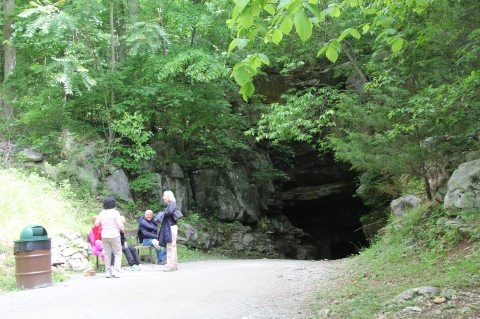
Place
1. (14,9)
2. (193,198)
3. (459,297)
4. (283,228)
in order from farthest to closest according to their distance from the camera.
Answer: (283,228) → (193,198) → (14,9) → (459,297)

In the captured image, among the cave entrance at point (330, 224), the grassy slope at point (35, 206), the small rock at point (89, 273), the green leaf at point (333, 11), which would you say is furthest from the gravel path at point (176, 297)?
the cave entrance at point (330, 224)

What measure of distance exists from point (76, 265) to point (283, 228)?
16012 millimetres

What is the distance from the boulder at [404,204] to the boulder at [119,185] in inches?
365

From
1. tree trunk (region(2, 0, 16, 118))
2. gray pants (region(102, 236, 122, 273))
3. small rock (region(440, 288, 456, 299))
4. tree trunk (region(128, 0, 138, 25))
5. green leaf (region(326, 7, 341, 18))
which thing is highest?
tree trunk (region(128, 0, 138, 25))

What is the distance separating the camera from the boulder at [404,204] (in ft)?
36.7

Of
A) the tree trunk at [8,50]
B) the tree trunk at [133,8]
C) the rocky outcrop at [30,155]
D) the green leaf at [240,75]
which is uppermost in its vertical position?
the tree trunk at [133,8]

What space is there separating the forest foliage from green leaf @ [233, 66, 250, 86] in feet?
16.5

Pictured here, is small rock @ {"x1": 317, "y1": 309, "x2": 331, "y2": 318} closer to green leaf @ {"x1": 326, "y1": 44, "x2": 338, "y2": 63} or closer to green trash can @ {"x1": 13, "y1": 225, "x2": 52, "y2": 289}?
green leaf @ {"x1": 326, "y1": 44, "x2": 338, "y2": 63}

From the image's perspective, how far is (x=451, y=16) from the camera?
7.77 metres

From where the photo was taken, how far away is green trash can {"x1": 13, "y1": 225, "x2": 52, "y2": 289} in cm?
757

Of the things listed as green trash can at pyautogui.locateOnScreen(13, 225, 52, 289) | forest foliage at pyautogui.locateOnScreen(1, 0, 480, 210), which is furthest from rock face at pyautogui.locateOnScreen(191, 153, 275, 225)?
green trash can at pyautogui.locateOnScreen(13, 225, 52, 289)

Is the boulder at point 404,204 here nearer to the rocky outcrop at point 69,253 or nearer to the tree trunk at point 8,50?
the rocky outcrop at point 69,253

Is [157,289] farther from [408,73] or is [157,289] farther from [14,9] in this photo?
[14,9]

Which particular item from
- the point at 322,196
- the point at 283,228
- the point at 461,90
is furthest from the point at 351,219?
the point at 461,90
